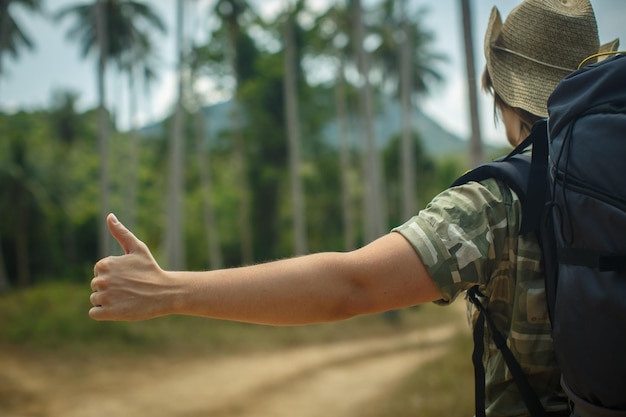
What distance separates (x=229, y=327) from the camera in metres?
18.6

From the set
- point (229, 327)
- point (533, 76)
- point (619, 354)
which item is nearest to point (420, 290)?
point (619, 354)

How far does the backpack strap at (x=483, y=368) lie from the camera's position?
1345 millimetres

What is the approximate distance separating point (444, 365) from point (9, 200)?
29.0 metres

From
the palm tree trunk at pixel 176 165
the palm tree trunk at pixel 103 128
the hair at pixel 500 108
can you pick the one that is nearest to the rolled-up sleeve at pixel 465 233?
the hair at pixel 500 108

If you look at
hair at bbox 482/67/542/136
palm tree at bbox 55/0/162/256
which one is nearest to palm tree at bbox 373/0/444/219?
palm tree at bbox 55/0/162/256

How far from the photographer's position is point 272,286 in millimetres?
1292

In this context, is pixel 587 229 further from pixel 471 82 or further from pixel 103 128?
pixel 103 128

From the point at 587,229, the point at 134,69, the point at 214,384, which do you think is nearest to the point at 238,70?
the point at 134,69

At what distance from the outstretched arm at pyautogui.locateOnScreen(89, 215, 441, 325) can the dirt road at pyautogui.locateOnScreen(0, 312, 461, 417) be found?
9.63 metres

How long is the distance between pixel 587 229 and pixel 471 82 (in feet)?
15.6

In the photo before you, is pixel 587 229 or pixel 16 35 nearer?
pixel 587 229

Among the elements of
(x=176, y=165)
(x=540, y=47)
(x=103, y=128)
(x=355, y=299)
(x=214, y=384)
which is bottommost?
(x=214, y=384)

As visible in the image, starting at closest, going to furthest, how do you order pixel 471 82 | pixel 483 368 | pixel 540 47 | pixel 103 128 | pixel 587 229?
pixel 587 229 < pixel 483 368 < pixel 540 47 < pixel 471 82 < pixel 103 128

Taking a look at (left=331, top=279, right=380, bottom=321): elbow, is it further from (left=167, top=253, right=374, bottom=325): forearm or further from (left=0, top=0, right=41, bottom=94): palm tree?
(left=0, top=0, right=41, bottom=94): palm tree
